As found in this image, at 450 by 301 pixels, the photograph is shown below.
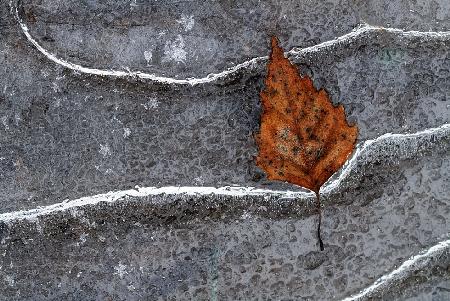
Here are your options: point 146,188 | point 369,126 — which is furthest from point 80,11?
point 369,126

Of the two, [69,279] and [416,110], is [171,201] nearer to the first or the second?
[69,279]

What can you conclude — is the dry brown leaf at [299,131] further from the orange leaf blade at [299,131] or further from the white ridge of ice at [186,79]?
the white ridge of ice at [186,79]

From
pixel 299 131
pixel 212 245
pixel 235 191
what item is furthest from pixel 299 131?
pixel 212 245

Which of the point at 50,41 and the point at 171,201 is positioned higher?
the point at 50,41

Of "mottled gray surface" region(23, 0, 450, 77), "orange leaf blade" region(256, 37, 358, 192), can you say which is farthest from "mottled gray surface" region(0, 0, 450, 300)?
"orange leaf blade" region(256, 37, 358, 192)

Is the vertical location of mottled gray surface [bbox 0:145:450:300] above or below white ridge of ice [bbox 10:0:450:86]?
below

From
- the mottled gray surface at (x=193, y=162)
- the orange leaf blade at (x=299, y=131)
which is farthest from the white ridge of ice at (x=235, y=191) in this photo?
the orange leaf blade at (x=299, y=131)

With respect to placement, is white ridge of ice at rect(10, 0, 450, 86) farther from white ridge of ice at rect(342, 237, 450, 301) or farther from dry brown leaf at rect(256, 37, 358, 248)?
white ridge of ice at rect(342, 237, 450, 301)
